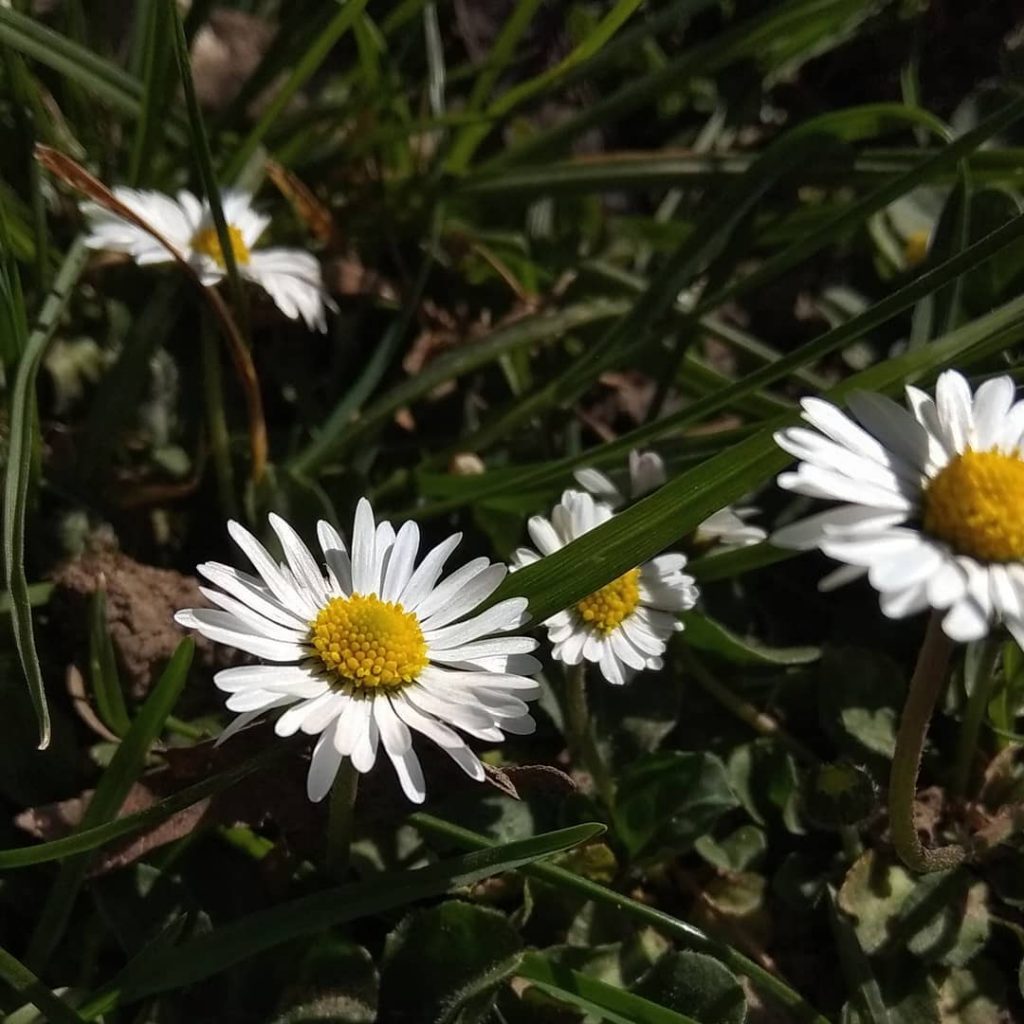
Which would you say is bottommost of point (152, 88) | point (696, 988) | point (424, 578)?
point (696, 988)

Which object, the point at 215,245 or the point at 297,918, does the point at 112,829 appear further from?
the point at 215,245

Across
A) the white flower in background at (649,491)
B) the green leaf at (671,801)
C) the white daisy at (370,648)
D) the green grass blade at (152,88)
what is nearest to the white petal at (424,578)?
the white daisy at (370,648)

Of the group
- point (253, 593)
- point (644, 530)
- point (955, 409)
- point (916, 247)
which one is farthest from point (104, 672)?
point (916, 247)

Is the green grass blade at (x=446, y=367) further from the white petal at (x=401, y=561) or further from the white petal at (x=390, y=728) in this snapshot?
the white petal at (x=390, y=728)

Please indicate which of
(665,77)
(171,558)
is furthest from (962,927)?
(665,77)

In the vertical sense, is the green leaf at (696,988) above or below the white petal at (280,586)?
below

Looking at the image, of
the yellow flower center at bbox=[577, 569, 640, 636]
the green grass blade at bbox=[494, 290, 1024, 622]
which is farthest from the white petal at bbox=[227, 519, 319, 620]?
the yellow flower center at bbox=[577, 569, 640, 636]

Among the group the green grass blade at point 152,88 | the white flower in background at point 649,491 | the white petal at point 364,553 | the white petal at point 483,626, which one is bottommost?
the white petal at point 483,626

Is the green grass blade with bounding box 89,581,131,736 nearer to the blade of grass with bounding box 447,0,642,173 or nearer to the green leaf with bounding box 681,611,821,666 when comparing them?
the green leaf with bounding box 681,611,821,666
